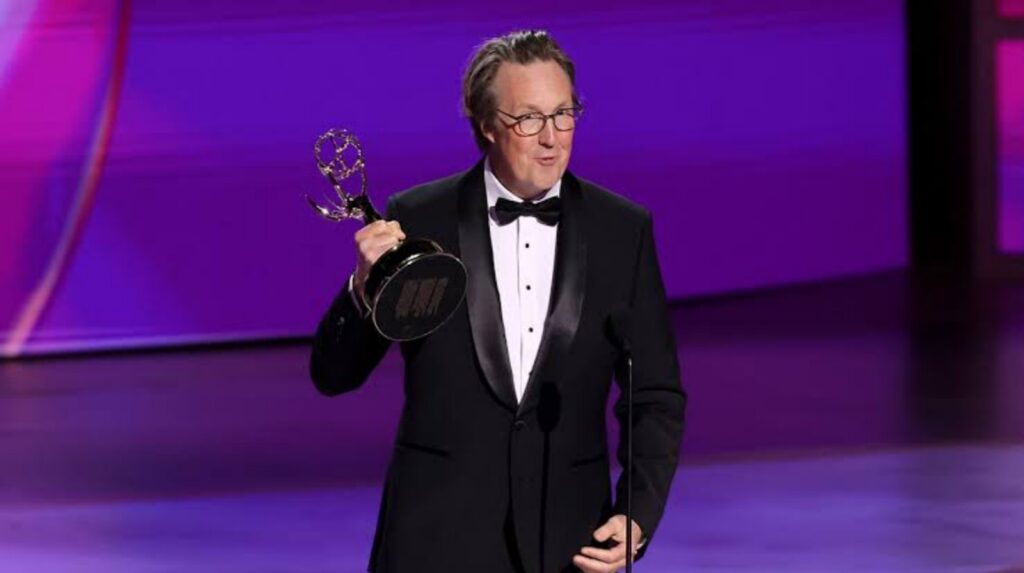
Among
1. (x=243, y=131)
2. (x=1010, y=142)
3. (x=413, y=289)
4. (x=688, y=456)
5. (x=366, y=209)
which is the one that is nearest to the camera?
(x=413, y=289)

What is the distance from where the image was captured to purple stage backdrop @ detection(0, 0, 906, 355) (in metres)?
9.58

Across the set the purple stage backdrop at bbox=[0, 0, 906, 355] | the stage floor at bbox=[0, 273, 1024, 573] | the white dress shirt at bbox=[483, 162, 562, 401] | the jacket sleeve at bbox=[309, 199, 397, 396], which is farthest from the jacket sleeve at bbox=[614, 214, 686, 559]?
the purple stage backdrop at bbox=[0, 0, 906, 355]

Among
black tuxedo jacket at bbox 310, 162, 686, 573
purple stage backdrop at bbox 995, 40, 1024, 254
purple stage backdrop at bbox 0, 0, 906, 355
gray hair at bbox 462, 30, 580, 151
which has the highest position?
purple stage backdrop at bbox 995, 40, 1024, 254

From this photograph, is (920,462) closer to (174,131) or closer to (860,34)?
(174,131)

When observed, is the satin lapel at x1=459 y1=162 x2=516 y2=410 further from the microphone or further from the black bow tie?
the microphone

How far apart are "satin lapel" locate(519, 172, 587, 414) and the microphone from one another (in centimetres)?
6

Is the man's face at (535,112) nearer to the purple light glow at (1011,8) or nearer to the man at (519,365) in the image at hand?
the man at (519,365)

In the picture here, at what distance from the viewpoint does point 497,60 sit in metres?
2.66

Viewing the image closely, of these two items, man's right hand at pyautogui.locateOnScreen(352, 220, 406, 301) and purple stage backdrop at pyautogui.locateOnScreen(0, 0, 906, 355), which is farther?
purple stage backdrop at pyautogui.locateOnScreen(0, 0, 906, 355)

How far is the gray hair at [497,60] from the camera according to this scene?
2650 millimetres

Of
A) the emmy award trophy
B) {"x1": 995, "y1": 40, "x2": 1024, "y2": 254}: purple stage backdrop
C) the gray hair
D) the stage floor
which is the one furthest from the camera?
{"x1": 995, "y1": 40, "x2": 1024, "y2": 254}: purple stage backdrop

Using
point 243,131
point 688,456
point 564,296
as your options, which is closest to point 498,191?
point 564,296

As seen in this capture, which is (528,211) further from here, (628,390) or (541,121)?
(628,390)

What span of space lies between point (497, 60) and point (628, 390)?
18.9 inches
